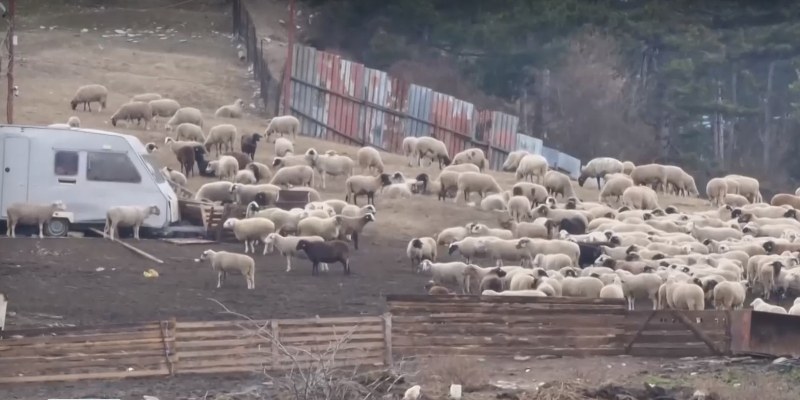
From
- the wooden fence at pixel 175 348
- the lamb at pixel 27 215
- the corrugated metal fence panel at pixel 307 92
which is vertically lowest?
the wooden fence at pixel 175 348

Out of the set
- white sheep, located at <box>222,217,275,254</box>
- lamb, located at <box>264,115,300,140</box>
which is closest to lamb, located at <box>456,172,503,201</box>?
white sheep, located at <box>222,217,275,254</box>

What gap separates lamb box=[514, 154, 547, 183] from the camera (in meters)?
33.6

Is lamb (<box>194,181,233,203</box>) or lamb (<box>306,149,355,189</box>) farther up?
lamb (<box>306,149,355,189</box>)

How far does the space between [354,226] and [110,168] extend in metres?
4.12

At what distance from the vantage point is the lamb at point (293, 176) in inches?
1166

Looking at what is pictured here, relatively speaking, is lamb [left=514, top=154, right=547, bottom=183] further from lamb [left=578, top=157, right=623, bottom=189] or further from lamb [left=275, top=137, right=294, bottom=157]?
lamb [left=275, top=137, right=294, bottom=157]

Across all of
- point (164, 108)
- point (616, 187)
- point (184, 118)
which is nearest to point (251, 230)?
point (616, 187)

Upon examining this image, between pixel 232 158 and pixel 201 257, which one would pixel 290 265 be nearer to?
pixel 201 257

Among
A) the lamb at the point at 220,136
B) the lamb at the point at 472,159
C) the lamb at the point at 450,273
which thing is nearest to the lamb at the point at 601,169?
the lamb at the point at 472,159

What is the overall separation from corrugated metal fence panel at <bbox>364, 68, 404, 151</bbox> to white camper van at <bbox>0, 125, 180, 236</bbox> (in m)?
17.9

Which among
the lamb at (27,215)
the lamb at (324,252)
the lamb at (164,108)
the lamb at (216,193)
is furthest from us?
the lamb at (164,108)

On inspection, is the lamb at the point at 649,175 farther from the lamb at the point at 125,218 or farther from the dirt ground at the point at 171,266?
the lamb at the point at 125,218

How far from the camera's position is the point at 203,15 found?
5594cm

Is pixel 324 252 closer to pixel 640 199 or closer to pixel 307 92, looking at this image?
pixel 640 199
